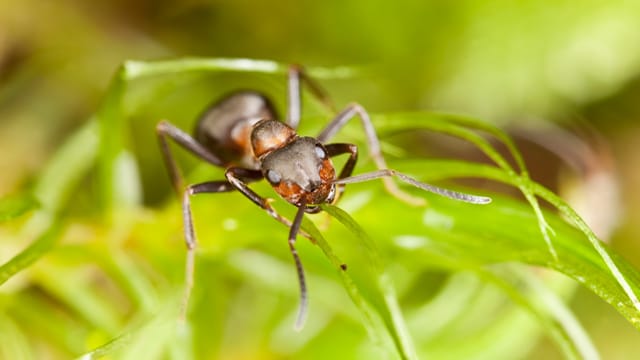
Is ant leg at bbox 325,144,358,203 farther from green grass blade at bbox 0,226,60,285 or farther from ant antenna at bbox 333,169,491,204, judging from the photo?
green grass blade at bbox 0,226,60,285

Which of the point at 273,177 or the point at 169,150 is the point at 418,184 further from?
the point at 169,150

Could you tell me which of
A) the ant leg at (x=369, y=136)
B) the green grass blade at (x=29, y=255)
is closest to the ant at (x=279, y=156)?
the ant leg at (x=369, y=136)

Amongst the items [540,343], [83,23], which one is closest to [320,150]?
[540,343]

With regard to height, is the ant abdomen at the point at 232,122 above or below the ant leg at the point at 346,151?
above

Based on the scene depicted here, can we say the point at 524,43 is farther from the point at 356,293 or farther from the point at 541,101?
the point at 356,293

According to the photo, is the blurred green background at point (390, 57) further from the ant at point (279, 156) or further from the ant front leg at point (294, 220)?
the ant front leg at point (294, 220)

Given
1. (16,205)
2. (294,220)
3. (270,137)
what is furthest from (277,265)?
(16,205)

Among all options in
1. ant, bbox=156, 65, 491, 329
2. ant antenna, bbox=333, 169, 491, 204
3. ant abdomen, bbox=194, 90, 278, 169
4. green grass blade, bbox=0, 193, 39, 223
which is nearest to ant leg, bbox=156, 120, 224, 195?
ant, bbox=156, 65, 491, 329
